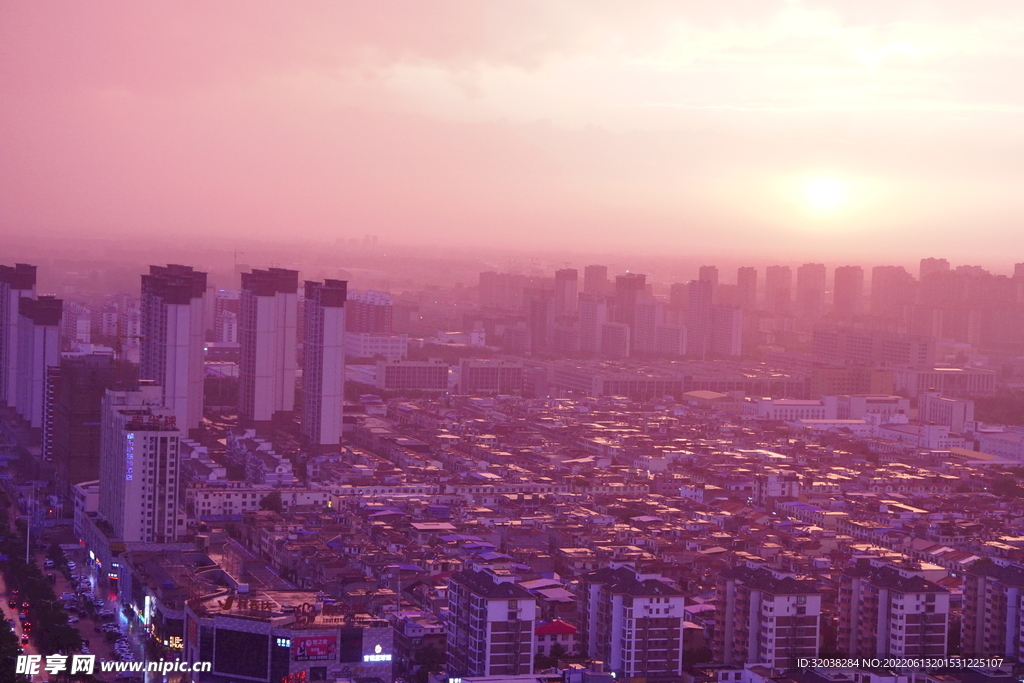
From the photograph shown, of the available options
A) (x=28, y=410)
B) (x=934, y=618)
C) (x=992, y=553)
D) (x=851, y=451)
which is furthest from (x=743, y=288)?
(x=934, y=618)

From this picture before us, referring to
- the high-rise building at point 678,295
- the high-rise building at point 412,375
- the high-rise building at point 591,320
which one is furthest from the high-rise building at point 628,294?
the high-rise building at point 412,375

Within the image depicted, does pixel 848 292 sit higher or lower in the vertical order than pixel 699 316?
higher

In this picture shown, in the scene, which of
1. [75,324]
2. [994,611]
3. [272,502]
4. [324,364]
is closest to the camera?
[994,611]

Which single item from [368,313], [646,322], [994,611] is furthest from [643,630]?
[646,322]

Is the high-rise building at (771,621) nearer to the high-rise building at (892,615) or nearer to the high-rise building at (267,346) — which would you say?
the high-rise building at (892,615)

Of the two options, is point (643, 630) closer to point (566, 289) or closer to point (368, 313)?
point (368, 313)

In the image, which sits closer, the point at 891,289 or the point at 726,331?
the point at 726,331

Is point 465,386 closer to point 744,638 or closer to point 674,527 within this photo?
point 674,527
